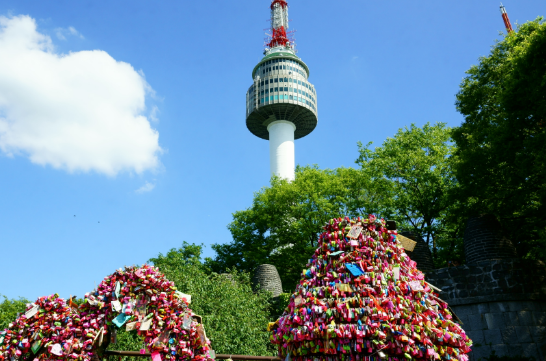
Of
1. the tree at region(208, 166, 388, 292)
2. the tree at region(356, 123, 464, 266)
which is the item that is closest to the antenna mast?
the tree at region(208, 166, 388, 292)

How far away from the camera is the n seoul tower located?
60.2 metres

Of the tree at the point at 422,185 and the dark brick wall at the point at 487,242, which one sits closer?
the dark brick wall at the point at 487,242

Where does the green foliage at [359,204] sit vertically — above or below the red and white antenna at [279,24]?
below

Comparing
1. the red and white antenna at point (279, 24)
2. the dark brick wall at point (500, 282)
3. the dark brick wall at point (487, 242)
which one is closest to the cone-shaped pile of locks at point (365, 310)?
the dark brick wall at point (500, 282)

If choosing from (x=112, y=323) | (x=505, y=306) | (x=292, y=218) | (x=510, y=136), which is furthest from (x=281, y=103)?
(x=112, y=323)

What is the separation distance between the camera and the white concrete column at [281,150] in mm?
59500

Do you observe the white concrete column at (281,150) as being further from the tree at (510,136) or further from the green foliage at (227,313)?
the green foliage at (227,313)

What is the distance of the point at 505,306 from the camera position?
13.3 metres

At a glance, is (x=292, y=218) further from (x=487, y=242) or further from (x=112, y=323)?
(x=112, y=323)

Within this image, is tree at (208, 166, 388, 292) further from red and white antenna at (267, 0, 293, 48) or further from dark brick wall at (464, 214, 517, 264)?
red and white antenna at (267, 0, 293, 48)

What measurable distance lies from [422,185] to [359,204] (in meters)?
4.00

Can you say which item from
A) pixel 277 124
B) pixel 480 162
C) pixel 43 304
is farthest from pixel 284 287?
pixel 277 124

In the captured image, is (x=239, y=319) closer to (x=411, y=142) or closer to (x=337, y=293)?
(x=337, y=293)

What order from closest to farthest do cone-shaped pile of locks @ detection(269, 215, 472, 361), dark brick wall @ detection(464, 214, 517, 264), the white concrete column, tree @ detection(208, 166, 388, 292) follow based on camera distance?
cone-shaped pile of locks @ detection(269, 215, 472, 361)
dark brick wall @ detection(464, 214, 517, 264)
tree @ detection(208, 166, 388, 292)
the white concrete column
